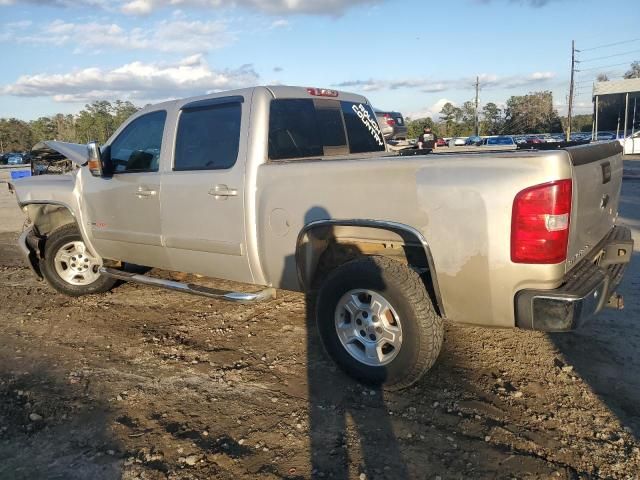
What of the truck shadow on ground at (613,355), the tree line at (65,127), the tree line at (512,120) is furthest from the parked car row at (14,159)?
the truck shadow on ground at (613,355)

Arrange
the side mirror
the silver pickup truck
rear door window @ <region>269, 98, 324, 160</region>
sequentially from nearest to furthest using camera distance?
1. the silver pickup truck
2. rear door window @ <region>269, 98, 324, 160</region>
3. the side mirror

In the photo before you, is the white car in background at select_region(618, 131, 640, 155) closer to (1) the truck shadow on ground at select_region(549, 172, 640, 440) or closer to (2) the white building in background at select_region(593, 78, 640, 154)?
(2) the white building in background at select_region(593, 78, 640, 154)

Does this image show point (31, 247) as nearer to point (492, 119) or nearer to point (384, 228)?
point (384, 228)

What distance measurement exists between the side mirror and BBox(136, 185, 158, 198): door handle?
0.48 m

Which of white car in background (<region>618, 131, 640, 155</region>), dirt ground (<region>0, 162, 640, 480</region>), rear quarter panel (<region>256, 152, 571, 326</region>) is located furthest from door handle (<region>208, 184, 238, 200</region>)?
white car in background (<region>618, 131, 640, 155</region>)

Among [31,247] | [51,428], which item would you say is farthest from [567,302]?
[31,247]

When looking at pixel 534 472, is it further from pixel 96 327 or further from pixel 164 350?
pixel 96 327

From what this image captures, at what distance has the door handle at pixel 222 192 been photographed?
4086 millimetres

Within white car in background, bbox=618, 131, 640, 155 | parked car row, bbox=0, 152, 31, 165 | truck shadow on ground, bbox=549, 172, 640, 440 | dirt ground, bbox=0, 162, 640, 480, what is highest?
parked car row, bbox=0, 152, 31, 165

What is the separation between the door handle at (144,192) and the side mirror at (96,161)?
48 cm

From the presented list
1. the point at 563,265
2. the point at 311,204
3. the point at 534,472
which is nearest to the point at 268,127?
the point at 311,204

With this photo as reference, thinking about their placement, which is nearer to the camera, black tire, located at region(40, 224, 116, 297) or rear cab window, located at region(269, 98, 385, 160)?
rear cab window, located at region(269, 98, 385, 160)

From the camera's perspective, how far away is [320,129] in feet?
15.5

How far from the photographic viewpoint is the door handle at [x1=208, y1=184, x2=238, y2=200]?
13.4 ft
